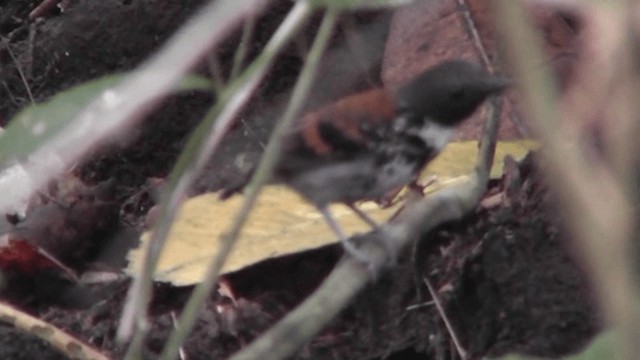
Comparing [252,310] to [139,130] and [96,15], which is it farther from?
[96,15]

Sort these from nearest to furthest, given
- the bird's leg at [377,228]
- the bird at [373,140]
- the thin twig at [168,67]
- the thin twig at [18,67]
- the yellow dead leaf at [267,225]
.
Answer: the thin twig at [168,67]
the bird's leg at [377,228]
the bird at [373,140]
the yellow dead leaf at [267,225]
the thin twig at [18,67]

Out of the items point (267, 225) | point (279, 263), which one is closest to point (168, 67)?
point (267, 225)

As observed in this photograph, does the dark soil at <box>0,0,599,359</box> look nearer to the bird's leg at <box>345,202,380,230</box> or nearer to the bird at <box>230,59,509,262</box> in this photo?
the bird's leg at <box>345,202,380,230</box>

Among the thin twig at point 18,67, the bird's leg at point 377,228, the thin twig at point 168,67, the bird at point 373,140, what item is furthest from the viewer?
the thin twig at point 18,67

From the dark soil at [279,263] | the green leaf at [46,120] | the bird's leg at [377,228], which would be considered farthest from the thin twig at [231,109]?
the dark soil at [279,263]

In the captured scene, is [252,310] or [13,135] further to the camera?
[252,310]

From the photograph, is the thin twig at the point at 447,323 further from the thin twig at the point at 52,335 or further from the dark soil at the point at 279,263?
the thin twig at the point at 52,335

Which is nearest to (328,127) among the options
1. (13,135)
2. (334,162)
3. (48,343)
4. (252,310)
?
(334,162)

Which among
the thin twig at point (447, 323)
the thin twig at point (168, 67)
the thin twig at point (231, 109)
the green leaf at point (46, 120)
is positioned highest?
the thin twig at point (168, 67)
